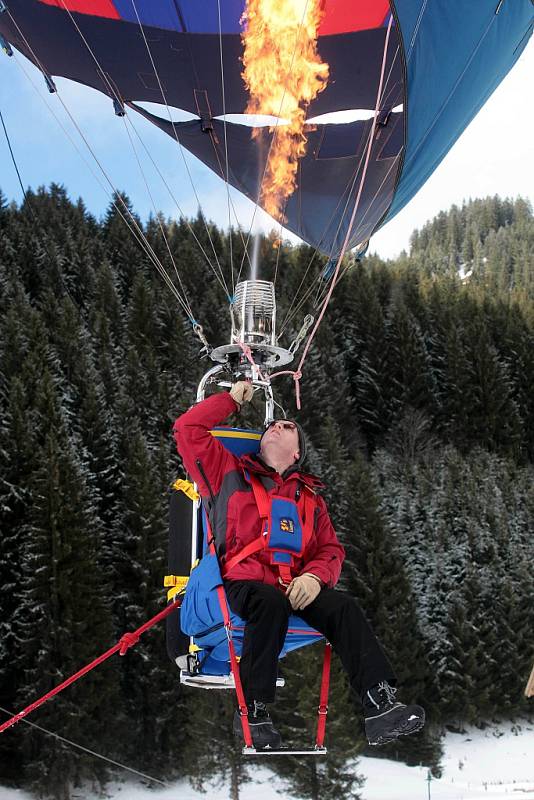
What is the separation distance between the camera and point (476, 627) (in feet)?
112

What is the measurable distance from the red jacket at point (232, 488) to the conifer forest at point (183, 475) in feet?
9.56

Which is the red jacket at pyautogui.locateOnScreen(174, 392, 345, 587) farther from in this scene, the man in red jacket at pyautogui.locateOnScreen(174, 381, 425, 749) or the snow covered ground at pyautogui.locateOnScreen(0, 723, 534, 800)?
the snow covered ground at pyautogui.locateOnScreen(0, 723, 534, 800)

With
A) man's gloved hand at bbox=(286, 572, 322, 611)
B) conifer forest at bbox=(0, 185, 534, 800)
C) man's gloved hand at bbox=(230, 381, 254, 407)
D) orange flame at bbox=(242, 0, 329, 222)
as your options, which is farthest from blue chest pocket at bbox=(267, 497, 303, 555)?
orange flame at bbox=(242, 0, 329, 222)

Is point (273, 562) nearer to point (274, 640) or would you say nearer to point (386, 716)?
point (274, 640)

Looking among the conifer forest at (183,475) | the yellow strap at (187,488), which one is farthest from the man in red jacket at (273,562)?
the conifer forest at (183,475)

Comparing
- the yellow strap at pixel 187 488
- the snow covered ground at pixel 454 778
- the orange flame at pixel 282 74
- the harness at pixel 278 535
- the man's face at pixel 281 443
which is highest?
the orange flame at pixel 282 74

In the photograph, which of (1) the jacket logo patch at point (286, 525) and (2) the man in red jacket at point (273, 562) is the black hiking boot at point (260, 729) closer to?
(2) the man in red jacket at point (273, 562)

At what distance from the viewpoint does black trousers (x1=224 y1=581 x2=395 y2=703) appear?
4.13 metres

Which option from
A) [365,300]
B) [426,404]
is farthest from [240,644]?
[365,300]

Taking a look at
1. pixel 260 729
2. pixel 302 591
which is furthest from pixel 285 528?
pixel 260 729

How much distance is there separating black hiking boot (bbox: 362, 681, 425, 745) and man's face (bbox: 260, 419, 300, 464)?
1.27 meters

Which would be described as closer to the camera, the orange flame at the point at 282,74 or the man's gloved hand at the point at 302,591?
the man's gloved hand at the point at 302,591

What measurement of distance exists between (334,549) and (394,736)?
1034mm

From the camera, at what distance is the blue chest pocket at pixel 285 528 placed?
14.5ft
